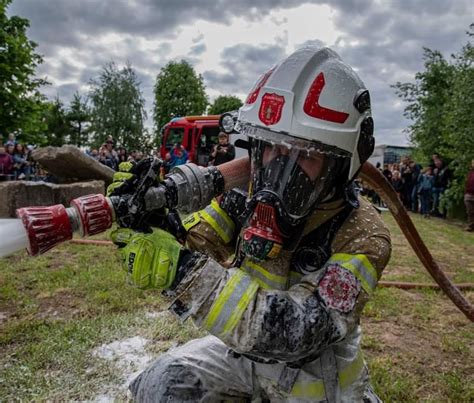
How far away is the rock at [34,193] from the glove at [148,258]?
22.6 ft

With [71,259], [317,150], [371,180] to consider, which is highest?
[317,150]

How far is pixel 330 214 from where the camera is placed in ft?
5.77

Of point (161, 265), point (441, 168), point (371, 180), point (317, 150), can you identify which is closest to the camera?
point (161, 265)

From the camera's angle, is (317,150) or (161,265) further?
(317,150)

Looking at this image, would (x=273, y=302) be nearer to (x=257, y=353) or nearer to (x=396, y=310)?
(x=257, y=353)

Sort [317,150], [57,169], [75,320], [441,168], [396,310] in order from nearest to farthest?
1. [317,150]
2. [75,320]
3. [396,310]
4. [57,169]
5. [441,168]

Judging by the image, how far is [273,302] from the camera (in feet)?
4.79

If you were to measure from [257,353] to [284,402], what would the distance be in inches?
19.1

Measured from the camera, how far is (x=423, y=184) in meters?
15.2

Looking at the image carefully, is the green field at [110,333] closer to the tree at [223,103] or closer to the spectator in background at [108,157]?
the spectator in background at [108,157]

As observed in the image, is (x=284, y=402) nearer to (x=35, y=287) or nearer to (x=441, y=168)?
(x=35, y=287)

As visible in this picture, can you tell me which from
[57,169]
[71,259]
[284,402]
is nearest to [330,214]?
[284,402]

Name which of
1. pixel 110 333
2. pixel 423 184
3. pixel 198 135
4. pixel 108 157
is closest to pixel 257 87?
pixel 110 333

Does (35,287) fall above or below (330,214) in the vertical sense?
below
